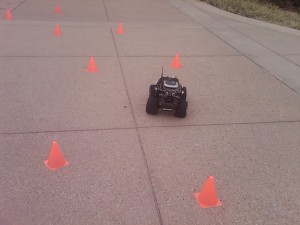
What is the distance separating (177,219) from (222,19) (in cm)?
884

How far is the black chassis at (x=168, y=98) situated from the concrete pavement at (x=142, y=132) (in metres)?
0.18

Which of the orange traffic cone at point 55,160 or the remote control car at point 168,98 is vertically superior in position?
the remote control car at point 168,98

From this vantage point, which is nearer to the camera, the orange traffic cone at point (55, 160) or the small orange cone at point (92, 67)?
the orange traffic cone at point (55, 160)

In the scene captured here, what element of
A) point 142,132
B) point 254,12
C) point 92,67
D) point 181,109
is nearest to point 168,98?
point 181,109

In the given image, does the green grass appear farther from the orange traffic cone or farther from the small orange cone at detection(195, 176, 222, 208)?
the orange traffic cone

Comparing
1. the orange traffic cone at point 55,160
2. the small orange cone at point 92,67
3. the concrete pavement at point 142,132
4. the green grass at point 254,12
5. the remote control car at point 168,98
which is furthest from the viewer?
the green grass at point 254,12

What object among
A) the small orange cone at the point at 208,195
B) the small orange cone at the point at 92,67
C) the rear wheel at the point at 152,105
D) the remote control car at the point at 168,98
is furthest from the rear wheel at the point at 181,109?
the small orange cone at the point at 92,67

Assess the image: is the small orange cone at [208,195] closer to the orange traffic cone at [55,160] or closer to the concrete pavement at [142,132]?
the concrete pavement at [142,132]

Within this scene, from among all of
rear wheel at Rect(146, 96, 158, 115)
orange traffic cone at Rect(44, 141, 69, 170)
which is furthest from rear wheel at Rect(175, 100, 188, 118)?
orange traffic cone at Rect(44, 141, 69, 170)

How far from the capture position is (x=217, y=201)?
3.15 metres

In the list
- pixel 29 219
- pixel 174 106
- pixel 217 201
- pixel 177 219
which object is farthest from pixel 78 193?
pixel 174 106

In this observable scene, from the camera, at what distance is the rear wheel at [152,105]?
14.5 ft

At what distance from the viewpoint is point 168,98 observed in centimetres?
441

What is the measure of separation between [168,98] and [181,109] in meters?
0.22
